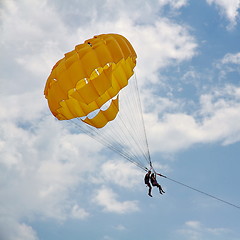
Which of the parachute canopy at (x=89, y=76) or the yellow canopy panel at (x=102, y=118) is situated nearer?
the parachute canopy at (x=89, y=76)

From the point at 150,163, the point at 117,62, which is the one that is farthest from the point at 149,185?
the point at 117,62

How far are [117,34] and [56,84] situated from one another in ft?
15.1

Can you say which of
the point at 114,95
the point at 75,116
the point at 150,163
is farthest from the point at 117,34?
the point at 150,163

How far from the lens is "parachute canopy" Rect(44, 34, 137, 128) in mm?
24172

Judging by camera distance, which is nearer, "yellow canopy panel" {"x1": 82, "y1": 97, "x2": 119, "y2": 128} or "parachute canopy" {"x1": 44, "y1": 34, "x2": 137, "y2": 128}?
"parachute canopy" {"x1": 44, "y1": 34, "x2": 137, "y2": 128}

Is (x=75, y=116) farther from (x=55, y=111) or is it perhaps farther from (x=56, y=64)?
(x=56, y=64)

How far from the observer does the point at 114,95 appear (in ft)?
86.8

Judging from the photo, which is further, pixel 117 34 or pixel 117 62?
A: pixel 117 34

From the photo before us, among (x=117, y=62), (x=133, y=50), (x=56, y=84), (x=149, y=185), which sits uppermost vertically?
(x=133, y=50)

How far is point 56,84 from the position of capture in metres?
24.5

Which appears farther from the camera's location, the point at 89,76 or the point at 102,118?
the point at 102,118

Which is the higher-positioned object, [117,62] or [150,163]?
[117,62]

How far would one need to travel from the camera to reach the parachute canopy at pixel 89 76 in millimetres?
24172

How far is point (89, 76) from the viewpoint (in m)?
24.1
